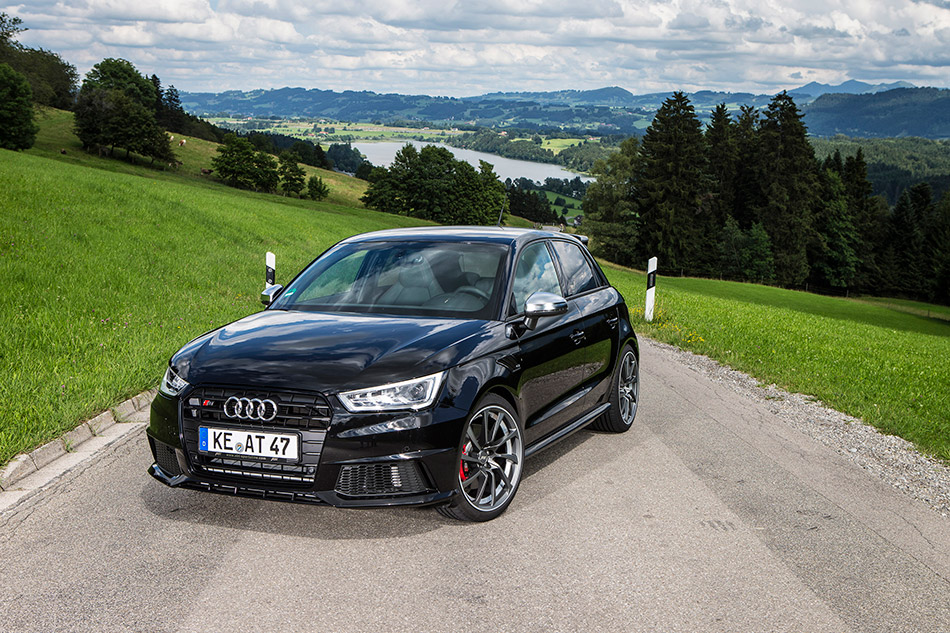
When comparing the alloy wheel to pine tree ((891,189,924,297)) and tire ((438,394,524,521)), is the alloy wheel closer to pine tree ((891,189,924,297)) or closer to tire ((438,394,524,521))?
tire ((438,394,524,521))

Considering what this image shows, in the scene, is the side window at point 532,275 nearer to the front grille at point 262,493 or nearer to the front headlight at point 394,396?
the front headlight at point 394,396

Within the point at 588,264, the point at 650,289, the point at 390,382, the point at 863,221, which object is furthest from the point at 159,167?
the point at 390,382

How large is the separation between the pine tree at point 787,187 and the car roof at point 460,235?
78411 mm

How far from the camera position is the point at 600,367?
6.45 meters

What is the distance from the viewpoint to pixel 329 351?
14.6 ft

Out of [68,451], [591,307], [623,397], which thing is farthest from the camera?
[623,397]

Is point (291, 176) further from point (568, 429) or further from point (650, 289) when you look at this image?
point (568, 429)

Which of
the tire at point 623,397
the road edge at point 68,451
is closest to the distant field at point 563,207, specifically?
the tire at point 623,397

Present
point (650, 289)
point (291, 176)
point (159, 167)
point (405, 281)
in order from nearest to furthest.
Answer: point (405, 281)
point (650, 289)
point (159, 167)
point (291, 176)

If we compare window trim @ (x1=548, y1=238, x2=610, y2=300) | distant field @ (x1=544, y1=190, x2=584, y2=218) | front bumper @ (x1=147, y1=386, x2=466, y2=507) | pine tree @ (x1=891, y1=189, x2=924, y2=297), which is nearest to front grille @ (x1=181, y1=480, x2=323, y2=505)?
front bumper @ (x1=147, y1=386, x2=466, y2=507)

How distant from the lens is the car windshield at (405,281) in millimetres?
5359

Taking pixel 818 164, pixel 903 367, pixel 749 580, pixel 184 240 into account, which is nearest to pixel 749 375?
pixel 903 367

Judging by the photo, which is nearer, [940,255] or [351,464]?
[351,464]

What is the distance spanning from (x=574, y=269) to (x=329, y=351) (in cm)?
290
